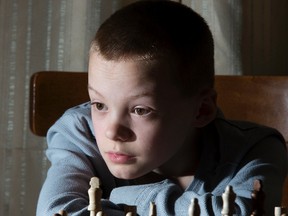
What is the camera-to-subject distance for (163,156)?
3.04 ft

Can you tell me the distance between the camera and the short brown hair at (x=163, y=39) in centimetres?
87

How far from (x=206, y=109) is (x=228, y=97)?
30 centimetres

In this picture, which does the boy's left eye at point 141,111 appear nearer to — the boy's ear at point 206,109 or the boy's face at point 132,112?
the boy's face at point 132,112

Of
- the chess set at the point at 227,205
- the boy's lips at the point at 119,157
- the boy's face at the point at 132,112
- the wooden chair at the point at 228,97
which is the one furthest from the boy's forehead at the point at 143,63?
the wooden chair at the point at 228,97

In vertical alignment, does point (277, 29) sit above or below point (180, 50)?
below

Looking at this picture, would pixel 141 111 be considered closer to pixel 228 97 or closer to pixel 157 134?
pixel 157 134

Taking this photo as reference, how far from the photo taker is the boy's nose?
82cm

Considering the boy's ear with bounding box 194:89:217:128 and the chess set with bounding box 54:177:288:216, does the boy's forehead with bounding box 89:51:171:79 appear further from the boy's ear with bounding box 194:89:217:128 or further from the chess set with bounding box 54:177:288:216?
the chess set with bounding box 54:177:288:216

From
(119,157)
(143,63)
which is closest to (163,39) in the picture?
(143,63)

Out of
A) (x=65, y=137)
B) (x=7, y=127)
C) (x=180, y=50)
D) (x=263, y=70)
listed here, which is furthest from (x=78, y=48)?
(x=180, y=50)

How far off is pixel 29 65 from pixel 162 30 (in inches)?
27.4

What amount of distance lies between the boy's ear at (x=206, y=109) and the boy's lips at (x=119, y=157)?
0.50ft

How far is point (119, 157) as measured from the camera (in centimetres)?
86

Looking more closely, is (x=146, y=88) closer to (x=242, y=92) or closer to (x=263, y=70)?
(x=242, y=92)
